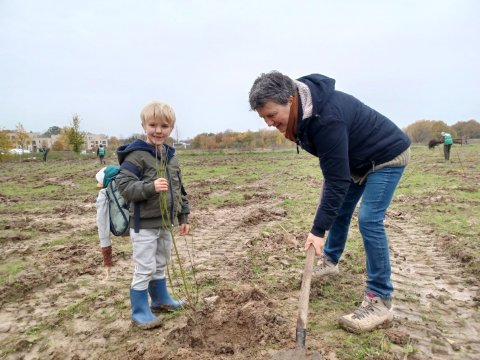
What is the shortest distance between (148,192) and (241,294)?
135cm

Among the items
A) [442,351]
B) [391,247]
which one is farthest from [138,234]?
[391,247]

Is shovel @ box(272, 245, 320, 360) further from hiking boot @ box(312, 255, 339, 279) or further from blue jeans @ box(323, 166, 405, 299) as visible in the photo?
hiking boot @ box(312, 255, 339, 279)

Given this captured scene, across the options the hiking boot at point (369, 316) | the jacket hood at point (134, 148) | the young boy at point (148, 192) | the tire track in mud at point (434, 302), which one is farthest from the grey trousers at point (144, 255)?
the tire track in mud at point (434, 302)

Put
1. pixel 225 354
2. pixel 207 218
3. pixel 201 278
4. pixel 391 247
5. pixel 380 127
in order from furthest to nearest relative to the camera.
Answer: pixel 207 218
pixel 391 247
pixel 201 278
pixel 380 127
pixel 225 354

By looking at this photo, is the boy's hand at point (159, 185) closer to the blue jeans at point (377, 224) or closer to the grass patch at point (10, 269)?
the blue jeans at point (377, 224)

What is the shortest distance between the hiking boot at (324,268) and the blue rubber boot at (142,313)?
173 centimetres

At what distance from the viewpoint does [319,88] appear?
8.93 feet

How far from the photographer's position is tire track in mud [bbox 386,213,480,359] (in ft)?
9.27

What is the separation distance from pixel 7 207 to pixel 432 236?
393 inches

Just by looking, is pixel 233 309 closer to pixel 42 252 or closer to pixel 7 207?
pixel 42 252

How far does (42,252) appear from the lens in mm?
5562

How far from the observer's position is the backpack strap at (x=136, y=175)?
3.01 metres

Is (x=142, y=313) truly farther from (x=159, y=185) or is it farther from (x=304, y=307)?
(x=304, y=307)

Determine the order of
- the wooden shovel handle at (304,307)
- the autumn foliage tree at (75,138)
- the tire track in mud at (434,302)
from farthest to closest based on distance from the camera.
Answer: the autumn foliage tree at (75,138)
the tire track in mud at (434,302)
the wooden shovel handle at (304,307)
